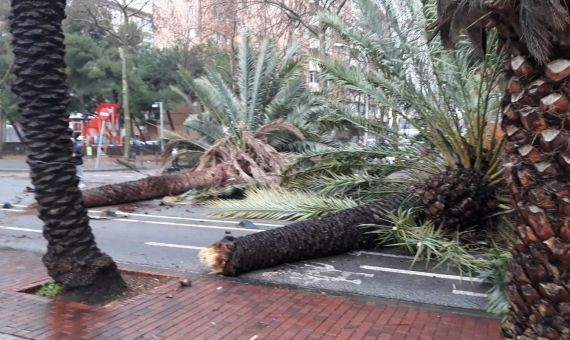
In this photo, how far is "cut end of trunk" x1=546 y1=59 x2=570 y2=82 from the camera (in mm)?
2885

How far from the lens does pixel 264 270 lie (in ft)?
21.8

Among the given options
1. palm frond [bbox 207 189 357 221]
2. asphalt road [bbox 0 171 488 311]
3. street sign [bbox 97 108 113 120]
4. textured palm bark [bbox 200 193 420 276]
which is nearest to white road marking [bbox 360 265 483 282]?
asphalt road [bbox 0 171 488 311]

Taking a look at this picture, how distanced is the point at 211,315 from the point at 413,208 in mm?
3707

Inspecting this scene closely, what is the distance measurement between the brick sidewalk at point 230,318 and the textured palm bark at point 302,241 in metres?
0.46

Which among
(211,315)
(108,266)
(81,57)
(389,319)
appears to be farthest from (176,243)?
(81,57)

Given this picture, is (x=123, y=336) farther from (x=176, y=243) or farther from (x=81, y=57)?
(x=81, y=57)

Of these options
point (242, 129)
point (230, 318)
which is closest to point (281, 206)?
point (230, 318)

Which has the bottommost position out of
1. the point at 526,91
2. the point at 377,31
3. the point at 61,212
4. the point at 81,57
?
the point at 61,212

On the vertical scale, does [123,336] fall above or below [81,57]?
below

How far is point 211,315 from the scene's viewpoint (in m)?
5.13

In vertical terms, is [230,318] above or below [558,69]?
below

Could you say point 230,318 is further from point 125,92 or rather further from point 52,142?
point 125,92

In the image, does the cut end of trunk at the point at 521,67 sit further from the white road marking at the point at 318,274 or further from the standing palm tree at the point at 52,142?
the standing palm tree at the point at 52,142

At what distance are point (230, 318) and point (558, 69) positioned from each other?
3.41 m
